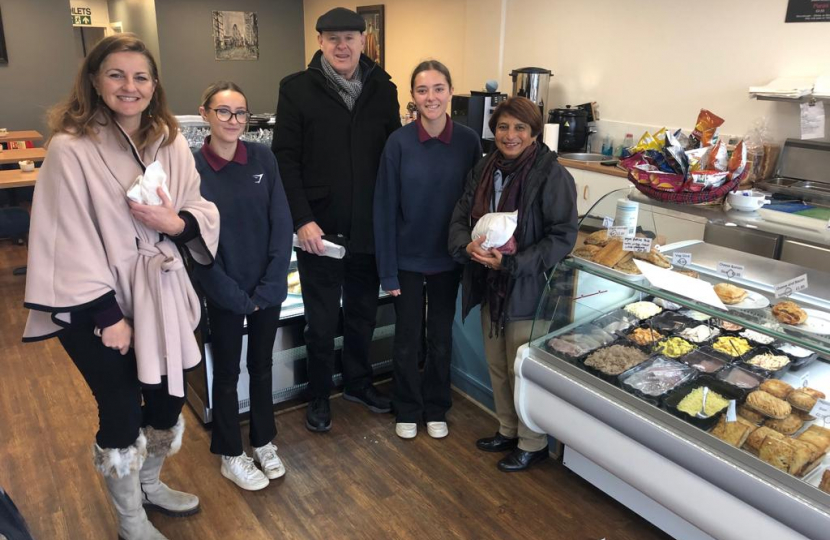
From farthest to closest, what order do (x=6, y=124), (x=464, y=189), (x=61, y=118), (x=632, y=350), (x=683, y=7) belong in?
(x=6, y=124)
(x=683, y=7)
(x=464, y=189)
(x=632, y=350)
(x=61, y=118)

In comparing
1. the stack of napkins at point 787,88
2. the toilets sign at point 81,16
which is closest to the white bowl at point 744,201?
the stack of napkins at point 787,88

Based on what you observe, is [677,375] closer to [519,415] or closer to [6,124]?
[519,415]

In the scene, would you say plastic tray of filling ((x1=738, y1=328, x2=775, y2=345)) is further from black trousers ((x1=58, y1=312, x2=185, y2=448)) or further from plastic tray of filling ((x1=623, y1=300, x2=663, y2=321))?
black trousers ((x1=58, y1=312, x2=185, y2=448))

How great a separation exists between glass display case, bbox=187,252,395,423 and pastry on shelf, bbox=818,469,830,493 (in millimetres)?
2076

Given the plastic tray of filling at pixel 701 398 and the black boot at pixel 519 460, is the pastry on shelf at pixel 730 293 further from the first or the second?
the black boot at pixel 519 460

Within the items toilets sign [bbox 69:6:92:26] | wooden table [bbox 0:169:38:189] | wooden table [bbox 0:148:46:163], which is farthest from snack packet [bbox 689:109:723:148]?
toilets sign [bbox 69:6:92:26]

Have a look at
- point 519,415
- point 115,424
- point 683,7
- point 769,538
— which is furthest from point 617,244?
point 683,7

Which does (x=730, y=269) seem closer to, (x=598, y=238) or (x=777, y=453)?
(x=598, y=238)

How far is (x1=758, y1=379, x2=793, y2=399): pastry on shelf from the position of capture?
1.93 m

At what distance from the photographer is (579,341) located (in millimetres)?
2369

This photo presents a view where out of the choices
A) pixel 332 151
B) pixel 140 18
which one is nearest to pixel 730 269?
pixel 332 151

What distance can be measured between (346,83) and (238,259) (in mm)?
864

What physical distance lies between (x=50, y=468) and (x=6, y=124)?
6.76 meters

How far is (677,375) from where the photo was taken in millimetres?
2123
